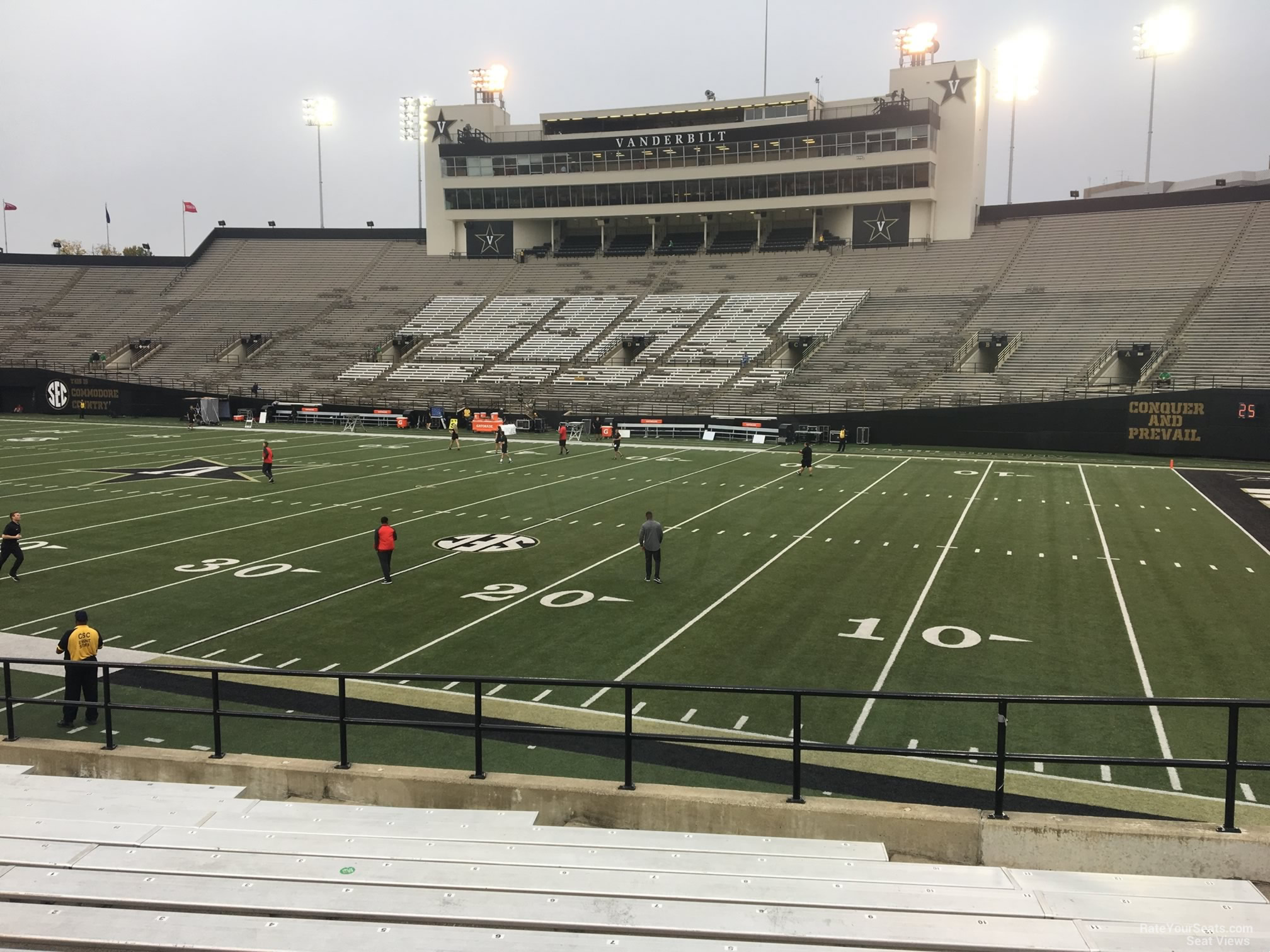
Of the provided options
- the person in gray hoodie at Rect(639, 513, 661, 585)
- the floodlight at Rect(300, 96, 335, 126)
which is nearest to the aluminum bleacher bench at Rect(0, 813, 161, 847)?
the person in gray hoodie at Rect(639, 513, 661, 585)

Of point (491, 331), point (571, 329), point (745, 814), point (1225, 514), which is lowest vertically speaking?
point (1225, 514)

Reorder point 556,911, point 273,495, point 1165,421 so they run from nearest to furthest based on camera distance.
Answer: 1. point 556,911
2. point 273,495
3. point 1165,421

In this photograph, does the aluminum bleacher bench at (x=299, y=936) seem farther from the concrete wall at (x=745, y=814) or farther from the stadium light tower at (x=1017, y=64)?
the stadium light tower at (x=1017, y=64)

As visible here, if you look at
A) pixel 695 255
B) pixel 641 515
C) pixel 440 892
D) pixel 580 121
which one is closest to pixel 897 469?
pixel 641 515

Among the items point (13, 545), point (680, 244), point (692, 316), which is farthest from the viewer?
point (680, 244)

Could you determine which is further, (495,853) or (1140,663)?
(1140,663)

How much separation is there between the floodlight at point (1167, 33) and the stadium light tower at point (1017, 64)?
6.81 metres

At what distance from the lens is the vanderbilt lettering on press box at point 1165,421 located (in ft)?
126

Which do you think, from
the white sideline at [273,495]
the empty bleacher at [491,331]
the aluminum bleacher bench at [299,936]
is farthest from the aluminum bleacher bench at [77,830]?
the empty bleacher at [491,331]

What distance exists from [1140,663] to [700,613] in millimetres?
6166

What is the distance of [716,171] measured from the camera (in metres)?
66.8

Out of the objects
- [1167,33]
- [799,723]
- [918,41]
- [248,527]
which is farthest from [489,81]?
[799,723]

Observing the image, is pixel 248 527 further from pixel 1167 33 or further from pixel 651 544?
pixel 1167 33

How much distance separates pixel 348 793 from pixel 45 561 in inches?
588
